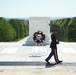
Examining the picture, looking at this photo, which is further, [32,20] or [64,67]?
[32,20]

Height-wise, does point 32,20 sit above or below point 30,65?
above

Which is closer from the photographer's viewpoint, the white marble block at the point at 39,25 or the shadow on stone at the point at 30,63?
the shadow on stone at the point at 30,63

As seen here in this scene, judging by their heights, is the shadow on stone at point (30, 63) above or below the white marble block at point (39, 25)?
below

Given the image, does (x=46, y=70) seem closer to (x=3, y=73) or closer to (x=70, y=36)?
(x=3, y=73)

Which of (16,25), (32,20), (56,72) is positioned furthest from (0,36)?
(56,72)

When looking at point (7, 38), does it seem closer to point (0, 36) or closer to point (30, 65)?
point (0, 36)

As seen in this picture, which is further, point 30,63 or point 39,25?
point 39,25

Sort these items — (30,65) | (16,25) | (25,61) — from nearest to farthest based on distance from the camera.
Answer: (30,65)
(25,61)
(16,25)

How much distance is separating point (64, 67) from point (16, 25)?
3563cm

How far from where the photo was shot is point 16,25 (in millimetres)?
43531

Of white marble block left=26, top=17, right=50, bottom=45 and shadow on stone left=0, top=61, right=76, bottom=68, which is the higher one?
white marble block left=26, top=17, right=50, bottom=45

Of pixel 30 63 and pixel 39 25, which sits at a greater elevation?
pixel 39 25

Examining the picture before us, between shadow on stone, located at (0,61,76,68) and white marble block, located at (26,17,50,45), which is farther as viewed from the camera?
white marble block, located at (26,17,50,45)

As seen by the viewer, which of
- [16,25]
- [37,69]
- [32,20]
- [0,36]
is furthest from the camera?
[16,25]
